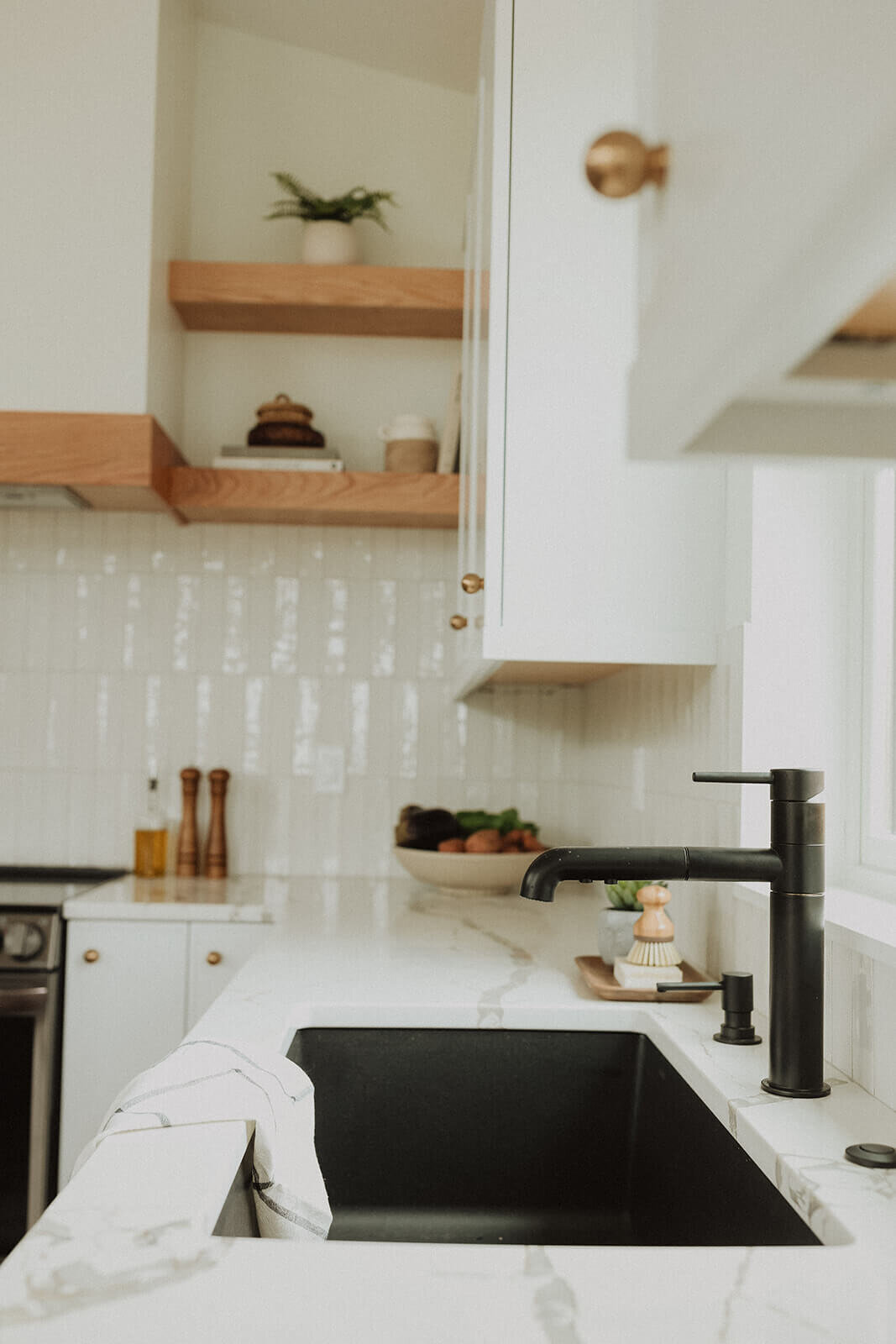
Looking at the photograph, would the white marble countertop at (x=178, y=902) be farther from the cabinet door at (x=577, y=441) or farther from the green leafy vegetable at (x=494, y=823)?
the cabinet door at (x=577, y=441)

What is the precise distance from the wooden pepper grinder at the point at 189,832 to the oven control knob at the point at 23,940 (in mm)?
508

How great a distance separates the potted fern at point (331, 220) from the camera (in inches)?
102

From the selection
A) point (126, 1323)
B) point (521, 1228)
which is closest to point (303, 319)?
point (521, 1228)

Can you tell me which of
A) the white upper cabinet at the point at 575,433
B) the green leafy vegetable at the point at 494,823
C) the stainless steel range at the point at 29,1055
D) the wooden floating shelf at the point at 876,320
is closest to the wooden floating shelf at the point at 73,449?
the stainless steel range at the point at 29,1055

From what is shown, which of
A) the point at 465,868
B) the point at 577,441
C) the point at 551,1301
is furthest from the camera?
the point at 465,868

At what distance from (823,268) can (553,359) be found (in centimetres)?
120

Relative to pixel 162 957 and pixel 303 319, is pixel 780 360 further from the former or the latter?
pixel 303 319

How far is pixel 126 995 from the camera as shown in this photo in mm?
A: 2207

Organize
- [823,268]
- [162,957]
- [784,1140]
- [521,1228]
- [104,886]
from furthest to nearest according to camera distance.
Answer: [104,886], [162,957], [521,1228], [784,1140], [823,268]

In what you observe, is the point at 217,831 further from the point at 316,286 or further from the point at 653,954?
the point at 653,954

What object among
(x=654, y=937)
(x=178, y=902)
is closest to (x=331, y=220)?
(x=178, y=902)

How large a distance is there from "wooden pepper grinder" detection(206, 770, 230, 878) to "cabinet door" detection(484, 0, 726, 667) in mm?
1346

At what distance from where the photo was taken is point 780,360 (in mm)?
381

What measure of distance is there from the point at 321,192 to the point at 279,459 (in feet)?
2.42
